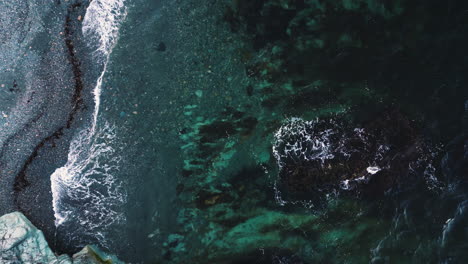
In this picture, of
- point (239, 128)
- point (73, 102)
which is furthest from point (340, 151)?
point (73, 102)

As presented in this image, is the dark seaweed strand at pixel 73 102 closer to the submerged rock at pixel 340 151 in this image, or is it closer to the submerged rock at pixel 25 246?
the submerged rock at pixel 25 246

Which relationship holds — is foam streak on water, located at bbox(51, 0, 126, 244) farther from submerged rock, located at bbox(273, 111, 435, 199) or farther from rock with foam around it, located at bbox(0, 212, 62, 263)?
submerged rock, located at bbox(273, 111, 435, 199)

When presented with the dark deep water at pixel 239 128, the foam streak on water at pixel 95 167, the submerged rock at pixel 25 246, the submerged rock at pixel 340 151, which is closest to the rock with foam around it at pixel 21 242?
the submerged rock at pixel 25 246

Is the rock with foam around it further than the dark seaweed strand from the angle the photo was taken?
No

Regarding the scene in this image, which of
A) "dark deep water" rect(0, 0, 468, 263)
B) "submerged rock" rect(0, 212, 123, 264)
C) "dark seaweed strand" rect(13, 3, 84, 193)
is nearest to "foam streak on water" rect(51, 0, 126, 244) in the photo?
"dark deep water" rect(0, 0, 468, 263)

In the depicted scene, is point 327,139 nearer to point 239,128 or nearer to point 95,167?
point 239,128

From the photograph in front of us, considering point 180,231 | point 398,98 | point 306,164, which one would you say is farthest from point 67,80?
point 398,98

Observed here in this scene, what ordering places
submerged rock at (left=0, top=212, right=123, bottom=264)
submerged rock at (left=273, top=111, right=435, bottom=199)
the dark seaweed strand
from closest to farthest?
submerged rock at (left=0, top=212, right=123, bottom=264) → the dark seaweed strand → submerged rock at (left=273, top=111, right=435, bottom=199)
